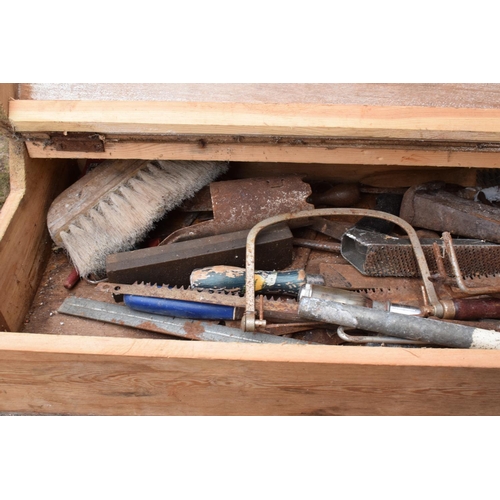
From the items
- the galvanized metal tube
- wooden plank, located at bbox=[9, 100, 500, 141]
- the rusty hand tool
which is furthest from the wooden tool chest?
the rusty hand tool

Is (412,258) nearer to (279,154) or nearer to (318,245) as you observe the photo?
(318,245)

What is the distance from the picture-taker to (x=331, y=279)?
5.90ft

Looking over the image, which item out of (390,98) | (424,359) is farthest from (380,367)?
(390,98)

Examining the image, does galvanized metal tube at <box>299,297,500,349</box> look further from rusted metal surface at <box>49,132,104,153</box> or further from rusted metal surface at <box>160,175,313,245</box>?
rusted metal surface at <box>49,132,104,153</box>

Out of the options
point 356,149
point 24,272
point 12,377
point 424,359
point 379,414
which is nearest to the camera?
point 424,359

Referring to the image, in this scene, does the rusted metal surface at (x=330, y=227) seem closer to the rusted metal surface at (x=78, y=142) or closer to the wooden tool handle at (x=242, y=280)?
the wooden tool handle at (x=242, y=280)

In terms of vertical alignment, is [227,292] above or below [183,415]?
above

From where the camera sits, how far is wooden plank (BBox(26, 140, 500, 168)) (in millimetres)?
1715

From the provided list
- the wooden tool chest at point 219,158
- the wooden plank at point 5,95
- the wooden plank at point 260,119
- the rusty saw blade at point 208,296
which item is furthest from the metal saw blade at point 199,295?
the wooden plank at point 5,95

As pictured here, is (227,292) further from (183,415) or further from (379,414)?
(379,414)

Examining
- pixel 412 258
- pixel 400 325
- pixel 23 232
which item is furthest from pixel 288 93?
pixel 23 232

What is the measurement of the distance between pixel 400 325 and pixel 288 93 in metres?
0.75

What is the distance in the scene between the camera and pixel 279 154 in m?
1.73

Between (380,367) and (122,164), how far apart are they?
3.63ft
